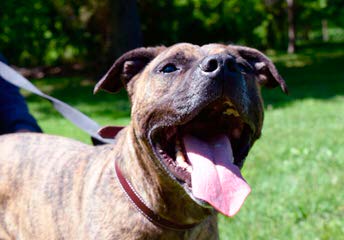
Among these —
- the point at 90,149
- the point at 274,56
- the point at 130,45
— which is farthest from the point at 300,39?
the point at 90,149

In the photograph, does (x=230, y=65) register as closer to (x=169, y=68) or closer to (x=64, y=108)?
(x=169, y=68)

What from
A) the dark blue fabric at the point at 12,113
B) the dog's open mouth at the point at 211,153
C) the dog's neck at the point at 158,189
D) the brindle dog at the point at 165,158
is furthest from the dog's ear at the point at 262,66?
the dark blue fabric at the point at 12,113

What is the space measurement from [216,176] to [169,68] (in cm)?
67

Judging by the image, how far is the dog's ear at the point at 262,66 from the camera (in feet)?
11.0

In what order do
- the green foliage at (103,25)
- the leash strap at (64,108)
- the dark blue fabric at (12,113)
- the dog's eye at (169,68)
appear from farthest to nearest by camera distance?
1. the green foliage at (103,25)
2. the dark blue fabric at (12,113)
3. the leash strap at (64,108)
4. the dog's eye at (169,68)

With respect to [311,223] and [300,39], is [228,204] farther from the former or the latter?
[300,39]

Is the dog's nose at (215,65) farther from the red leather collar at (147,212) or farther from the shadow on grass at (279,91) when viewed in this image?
the shadow on grass at (279,91)

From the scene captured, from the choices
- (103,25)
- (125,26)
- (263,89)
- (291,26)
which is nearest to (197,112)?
(263,89)

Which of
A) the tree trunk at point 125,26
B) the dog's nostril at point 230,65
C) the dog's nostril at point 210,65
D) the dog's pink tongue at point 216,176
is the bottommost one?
the tree trunk at point 125,26

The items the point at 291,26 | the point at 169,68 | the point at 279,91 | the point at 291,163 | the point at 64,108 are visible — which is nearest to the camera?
the point at 169,68

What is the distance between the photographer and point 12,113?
4602 millimetres

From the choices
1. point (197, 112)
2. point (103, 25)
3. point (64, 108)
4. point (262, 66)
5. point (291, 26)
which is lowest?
point (291, 26)

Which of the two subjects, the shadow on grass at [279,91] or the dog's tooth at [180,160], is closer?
the dog's tooth at [180,160]

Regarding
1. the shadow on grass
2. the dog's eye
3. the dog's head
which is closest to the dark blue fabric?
the dog's head
